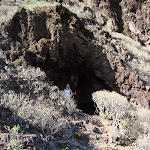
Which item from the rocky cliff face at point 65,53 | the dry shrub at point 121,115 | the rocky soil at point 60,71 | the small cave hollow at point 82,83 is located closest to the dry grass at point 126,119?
the dry shrub at point 121,115

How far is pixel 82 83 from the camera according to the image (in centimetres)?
985

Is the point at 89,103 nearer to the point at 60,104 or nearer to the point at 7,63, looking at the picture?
the point at 60,104

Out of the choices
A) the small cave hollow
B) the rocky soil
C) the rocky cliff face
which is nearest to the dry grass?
the rocky soil

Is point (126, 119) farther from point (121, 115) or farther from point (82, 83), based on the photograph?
point (82, 83)

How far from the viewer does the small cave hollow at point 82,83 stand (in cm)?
834

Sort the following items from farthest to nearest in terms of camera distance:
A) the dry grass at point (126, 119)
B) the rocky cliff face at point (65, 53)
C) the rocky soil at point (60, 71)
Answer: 1. the rocky cliff face at point (65, 53)
2. the dry grass at point (126, 119)
3. the rocky soil at point (60, 71)

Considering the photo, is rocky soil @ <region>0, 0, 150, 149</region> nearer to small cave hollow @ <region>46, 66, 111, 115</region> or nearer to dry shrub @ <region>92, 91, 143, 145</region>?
→ small cave hollow @ <region>46, 66, 111, 115</region>

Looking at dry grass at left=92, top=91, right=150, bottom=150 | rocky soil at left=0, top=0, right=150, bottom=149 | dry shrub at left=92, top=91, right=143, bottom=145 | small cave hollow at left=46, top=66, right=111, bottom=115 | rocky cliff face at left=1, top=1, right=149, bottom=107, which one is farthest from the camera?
small cave hollow at left=46, top=66, right=111, bottom=115

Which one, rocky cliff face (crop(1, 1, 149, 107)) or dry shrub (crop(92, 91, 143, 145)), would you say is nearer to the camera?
dry shrub (crop(92, 91, 143, 145))

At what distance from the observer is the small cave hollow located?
8.34 m

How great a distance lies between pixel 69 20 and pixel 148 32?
1221 cm

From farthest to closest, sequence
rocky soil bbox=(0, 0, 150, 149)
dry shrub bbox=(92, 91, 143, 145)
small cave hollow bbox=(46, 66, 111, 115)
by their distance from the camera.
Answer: small cave hollow bbox=(46, 66, 111, 115) < dry shrub bbox=(92, 91, 143, 145) < rocky soil bbox=(0, 0, 150, 149)

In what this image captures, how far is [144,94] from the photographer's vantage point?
25.2ft

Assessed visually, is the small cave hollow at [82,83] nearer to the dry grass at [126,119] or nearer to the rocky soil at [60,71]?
the rocky soil at [60,71]
